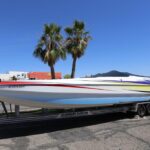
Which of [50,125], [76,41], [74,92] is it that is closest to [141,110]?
[74,92]

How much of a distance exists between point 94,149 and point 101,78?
12.3 feet

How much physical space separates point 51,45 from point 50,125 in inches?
723

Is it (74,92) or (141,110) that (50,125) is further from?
(141,110)

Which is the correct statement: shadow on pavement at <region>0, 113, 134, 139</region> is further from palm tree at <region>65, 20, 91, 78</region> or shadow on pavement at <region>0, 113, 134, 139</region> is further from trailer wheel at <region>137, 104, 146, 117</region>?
palm tree at <region>65, 20, 91, 78</region>

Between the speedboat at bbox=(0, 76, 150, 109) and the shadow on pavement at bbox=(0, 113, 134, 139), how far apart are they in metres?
0.69

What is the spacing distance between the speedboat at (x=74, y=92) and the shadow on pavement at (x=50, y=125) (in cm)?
69

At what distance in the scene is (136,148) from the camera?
6441 mm

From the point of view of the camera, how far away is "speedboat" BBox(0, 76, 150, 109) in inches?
312

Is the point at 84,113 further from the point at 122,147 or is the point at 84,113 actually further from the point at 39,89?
the point at 122,147

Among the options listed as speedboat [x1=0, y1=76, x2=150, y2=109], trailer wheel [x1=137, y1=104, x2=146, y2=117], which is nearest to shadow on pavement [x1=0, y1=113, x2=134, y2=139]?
trailer wheel [x1=137, y1=104, x2=146, y2=117]

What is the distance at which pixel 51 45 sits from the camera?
1056 inches

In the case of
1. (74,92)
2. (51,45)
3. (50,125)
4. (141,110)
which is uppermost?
(51,45)

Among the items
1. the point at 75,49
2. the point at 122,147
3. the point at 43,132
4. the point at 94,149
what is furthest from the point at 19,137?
the point at 75,49

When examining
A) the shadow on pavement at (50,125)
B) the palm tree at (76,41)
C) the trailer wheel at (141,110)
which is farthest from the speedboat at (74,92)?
the palm tree at (76,41)
